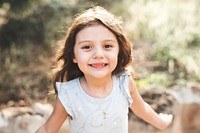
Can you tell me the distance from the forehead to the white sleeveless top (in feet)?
0.76

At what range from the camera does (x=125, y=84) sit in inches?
84.2

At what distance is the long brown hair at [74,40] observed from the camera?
6.57 ft

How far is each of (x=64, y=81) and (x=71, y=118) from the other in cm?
19

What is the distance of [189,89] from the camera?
3.53m

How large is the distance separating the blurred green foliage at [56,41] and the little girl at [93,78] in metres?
2.17

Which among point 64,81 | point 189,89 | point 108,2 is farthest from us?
point 108,2

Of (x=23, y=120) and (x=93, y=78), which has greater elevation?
(x=93, y=78)

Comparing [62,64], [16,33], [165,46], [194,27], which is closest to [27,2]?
[16,33]

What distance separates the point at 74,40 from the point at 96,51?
0.15 m

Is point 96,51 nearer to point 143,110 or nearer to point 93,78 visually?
point 93,78

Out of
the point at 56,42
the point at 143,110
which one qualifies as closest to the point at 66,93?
the point at 143,110

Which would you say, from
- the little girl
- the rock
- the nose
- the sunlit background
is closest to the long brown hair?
the little girl

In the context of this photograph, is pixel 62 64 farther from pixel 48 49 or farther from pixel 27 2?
pixel 48 49

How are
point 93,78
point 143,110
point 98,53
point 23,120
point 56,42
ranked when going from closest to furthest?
point 98,53 < point 93,78 < point 143,110 < point 23,120 < point 56,42
